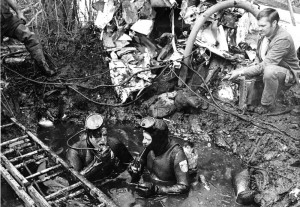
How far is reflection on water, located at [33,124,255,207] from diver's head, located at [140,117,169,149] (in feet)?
2.87

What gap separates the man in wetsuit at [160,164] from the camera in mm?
5848

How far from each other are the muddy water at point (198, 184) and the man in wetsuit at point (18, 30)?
1509mm

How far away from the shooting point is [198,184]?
21.0ft

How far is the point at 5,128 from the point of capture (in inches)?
267

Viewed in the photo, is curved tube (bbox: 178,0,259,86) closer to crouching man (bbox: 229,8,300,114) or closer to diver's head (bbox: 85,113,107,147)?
crouching man (bbox: 229,8,300,114)

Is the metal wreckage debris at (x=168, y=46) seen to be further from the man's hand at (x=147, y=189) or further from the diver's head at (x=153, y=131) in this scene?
the man's hand at (x=147, y=189)

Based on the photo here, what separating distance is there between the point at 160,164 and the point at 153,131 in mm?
646

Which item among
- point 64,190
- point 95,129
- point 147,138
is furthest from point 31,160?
point 147,138

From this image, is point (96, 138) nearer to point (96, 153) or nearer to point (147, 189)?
point (96, 153)

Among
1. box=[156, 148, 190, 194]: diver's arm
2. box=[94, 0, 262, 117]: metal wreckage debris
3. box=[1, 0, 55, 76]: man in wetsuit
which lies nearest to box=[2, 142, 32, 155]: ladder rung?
box=[1, 0, 55, 76]: man in wetsuit

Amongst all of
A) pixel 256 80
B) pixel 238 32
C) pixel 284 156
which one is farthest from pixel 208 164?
pixel 238 32

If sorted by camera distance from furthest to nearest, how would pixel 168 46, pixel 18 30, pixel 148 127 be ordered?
1. pixel 168 46
2. pixel 18 30
3. pixel 148 127

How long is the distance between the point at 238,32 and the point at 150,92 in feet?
7.61

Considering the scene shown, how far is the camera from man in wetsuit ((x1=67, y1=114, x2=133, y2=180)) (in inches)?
236
